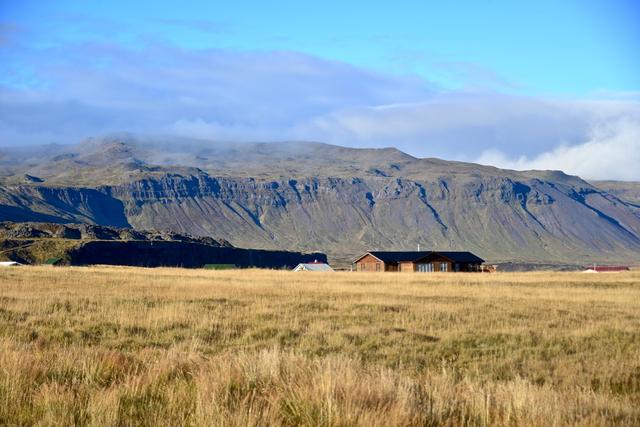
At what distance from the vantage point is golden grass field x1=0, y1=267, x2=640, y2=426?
7.70 metres

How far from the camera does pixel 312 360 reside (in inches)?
446

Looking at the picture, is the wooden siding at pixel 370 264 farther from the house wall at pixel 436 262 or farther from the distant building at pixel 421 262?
the house wall at pixel 436 262

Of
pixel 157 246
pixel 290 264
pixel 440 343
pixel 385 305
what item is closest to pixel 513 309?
pixel 385 305

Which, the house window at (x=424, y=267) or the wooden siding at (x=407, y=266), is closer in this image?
the house window at (x=424, y=267)

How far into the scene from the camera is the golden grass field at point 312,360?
7.70 meters

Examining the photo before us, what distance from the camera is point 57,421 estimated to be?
7.32 metres

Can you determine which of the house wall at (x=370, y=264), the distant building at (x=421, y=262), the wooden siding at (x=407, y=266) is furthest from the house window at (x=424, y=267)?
the house wall at (x=370, y=264)

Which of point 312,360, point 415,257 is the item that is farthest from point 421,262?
point 312,360

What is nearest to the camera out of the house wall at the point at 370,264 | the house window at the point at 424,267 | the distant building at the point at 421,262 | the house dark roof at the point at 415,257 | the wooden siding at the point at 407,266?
the house window at the point at 424,267

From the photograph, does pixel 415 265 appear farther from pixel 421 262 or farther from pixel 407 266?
pixel 407 266

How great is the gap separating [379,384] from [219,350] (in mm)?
6972

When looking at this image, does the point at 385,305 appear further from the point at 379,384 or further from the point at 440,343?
the point at 379,384

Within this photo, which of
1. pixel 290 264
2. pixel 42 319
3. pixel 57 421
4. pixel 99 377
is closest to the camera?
pixel 57 421

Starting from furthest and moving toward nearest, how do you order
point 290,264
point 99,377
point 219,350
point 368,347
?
1. point 290,264
2. point 368,347
3. point 219,350
4. point 99,377
